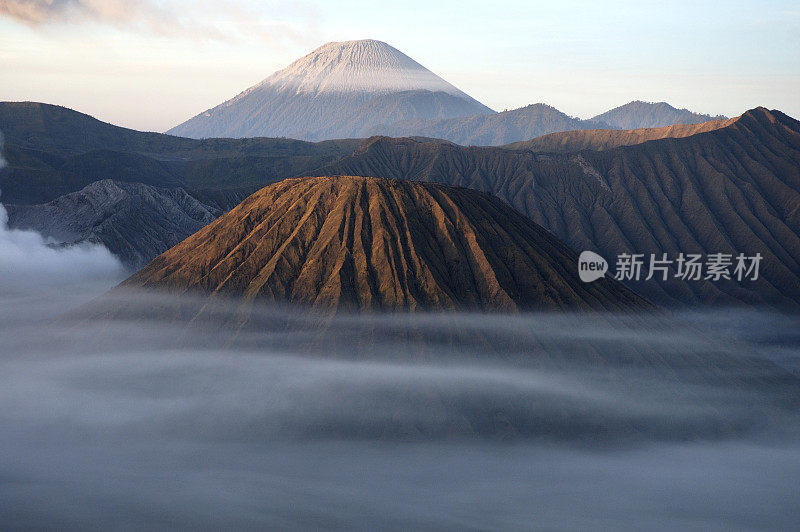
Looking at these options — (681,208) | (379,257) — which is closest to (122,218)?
(379,257)

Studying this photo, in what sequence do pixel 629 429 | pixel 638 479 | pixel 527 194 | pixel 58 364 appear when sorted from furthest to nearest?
pixel 527 194, pixel 58 364, pixel 629 429, pixel 638 479

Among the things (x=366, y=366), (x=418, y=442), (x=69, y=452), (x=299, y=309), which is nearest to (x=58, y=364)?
(x=69, y=452)

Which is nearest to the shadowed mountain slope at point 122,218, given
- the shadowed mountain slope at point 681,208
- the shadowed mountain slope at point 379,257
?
the shadowed mountain slope at point 681,208

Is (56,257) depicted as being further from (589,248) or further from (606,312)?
(606,312)

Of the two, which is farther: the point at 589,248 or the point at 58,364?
the point at 589,248

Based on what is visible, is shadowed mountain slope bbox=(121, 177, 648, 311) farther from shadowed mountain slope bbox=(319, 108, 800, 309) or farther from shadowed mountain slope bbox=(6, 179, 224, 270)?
shadowed mountain slope bbox=(319, 108, 800, 309)
